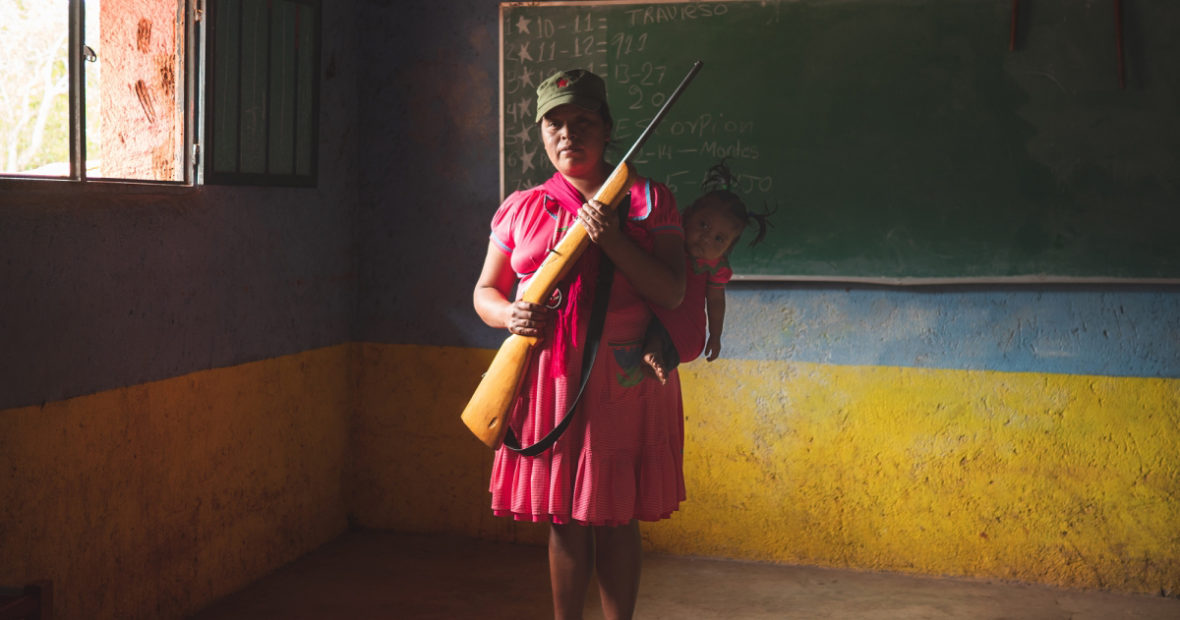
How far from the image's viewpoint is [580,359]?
2176mm

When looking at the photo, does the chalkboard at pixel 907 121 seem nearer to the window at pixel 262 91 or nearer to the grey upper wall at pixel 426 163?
the grey upper wall at pixel 426 163

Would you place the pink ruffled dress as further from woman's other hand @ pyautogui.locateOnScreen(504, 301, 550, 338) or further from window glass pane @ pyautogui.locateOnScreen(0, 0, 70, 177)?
window glass pane @ pyautogui.locateOnScreen(0, 0, 70, 177)

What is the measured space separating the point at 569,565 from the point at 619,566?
0.40 feet

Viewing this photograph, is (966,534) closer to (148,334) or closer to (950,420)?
(950,420)

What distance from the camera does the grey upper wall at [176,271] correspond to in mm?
2449

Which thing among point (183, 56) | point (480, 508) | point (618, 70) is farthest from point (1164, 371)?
point (183, 56)

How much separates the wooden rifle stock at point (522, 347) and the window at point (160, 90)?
130 cm

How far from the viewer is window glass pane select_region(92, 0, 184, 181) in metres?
2.95

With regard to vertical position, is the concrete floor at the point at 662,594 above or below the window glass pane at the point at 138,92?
below

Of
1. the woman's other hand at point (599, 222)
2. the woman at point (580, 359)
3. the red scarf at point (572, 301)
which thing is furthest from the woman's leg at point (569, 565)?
the woman's other hand at point (599, 222)

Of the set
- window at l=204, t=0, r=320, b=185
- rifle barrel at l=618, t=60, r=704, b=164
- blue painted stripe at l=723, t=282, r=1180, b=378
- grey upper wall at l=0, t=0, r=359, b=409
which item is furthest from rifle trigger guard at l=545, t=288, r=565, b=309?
blue painted stripe at l=723, t=282, r=1180, b=378

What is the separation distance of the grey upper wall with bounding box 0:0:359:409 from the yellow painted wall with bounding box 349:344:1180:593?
62cm

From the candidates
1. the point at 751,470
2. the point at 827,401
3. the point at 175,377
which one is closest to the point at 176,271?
the point at 175,377

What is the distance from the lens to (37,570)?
2.51 meters
